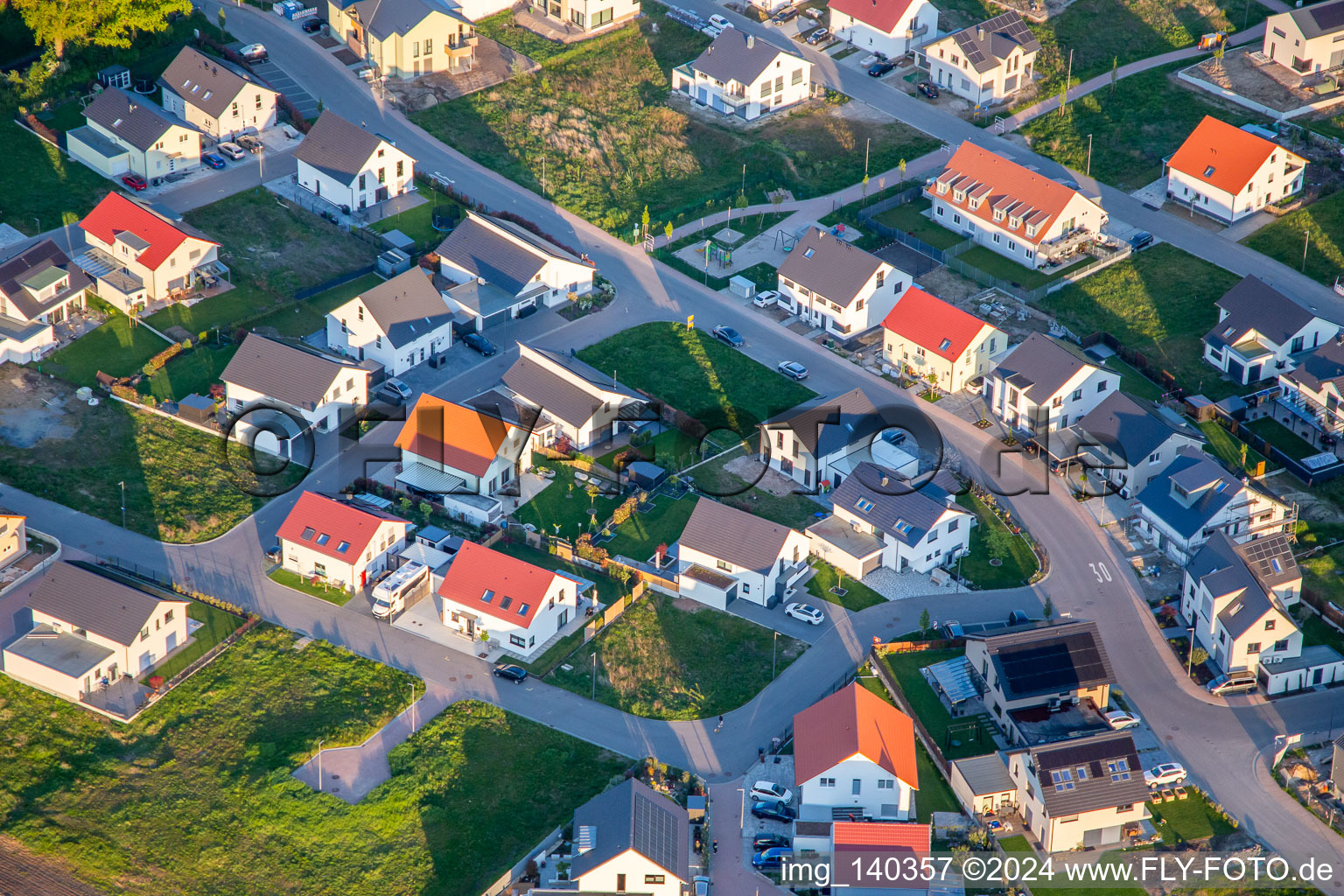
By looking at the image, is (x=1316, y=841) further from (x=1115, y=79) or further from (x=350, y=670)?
(x=1115, y=79)

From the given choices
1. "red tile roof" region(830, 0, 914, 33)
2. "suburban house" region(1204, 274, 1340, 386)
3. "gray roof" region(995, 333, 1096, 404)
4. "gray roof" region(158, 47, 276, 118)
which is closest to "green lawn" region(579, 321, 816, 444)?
"gray roof" region(995, 333, 1096, 404)

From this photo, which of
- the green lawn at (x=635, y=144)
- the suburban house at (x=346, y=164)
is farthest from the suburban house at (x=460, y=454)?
the green lawn at (x=635, y=144)

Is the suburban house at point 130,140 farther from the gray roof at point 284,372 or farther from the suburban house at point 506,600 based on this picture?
the suburban house at point 506,600

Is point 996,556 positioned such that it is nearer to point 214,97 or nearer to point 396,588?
point 396,588

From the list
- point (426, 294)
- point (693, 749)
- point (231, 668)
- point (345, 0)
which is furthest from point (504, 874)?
point (345, 0)

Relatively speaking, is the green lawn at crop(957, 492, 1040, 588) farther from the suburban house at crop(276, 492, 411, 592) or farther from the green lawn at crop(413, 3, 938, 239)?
the green lawn at crop(413, 3, 938, 239)

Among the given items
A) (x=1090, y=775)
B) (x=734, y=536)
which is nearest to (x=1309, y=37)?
(x=734, y=536)

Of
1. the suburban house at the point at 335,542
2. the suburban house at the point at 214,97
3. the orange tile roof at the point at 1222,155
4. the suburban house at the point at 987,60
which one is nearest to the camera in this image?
the suburban house at the point at 335,542
